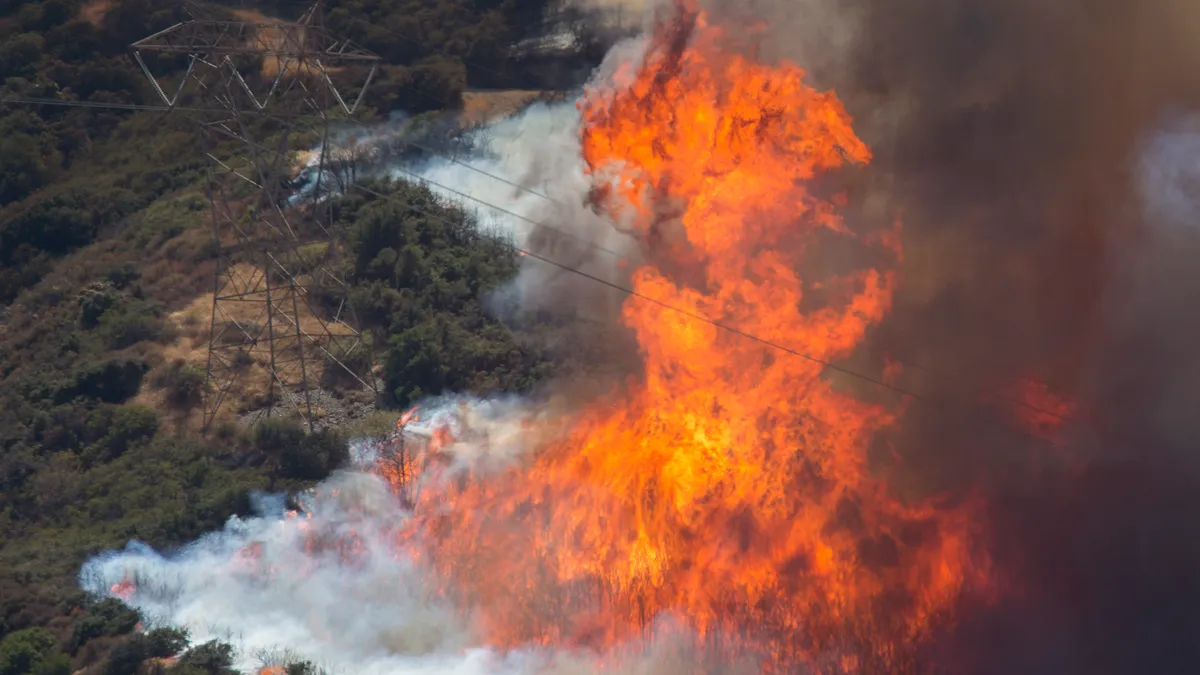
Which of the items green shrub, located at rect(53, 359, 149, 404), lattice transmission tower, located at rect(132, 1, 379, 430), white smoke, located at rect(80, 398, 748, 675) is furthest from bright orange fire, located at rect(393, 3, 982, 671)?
green shrub, located at rect(53, 359, 149, 404)

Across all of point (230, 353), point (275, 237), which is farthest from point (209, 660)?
point (275, 237)

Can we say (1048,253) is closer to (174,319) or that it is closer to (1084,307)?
(1084,307)

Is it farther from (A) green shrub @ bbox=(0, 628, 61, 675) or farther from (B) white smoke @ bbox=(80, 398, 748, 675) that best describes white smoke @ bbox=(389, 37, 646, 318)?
(A) green shrub @ bbox=(0, 628, 61, 675)

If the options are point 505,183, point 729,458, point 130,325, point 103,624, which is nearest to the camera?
point 103,624

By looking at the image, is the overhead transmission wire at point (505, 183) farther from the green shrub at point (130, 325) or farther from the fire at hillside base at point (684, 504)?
the green shrub at point (130, 325)

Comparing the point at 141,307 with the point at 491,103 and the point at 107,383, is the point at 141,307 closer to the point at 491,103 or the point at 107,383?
the point at 107,383

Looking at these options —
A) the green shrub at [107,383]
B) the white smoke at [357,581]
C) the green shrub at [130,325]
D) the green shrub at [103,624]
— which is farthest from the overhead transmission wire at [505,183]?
the green shrub at [103,624]
